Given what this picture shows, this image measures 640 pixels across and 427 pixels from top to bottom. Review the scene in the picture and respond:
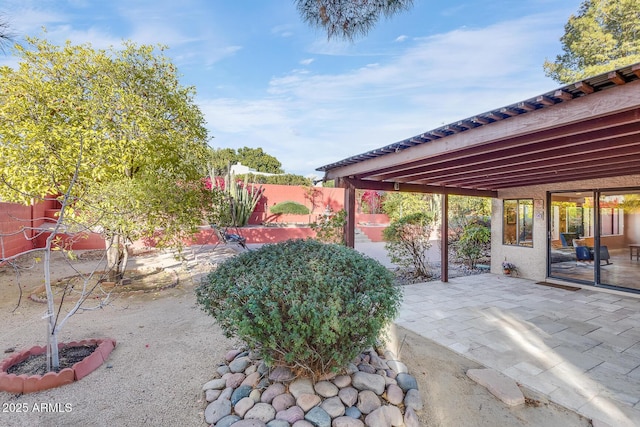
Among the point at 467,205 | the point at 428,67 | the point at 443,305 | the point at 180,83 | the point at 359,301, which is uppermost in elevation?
the point at 428,67

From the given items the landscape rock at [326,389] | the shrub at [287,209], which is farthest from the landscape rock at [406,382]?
the shrub at [287,209]

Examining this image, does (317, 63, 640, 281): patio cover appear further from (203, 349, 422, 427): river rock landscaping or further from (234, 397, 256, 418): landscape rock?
(234, 397, 256, 418): landscape rock

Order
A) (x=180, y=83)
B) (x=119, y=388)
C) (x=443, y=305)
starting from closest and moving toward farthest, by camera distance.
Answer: (x=119, y=388), (x=443, y=305), (x=180, y=83)

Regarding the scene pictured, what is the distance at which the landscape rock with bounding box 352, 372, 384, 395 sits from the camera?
→ 101 inches

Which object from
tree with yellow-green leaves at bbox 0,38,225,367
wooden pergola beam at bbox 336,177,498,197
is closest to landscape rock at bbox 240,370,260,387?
tree with yellow-green leaves at bbox 0,38,225,367

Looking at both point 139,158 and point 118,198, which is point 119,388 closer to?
point 118,198

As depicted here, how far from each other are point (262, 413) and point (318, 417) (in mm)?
421

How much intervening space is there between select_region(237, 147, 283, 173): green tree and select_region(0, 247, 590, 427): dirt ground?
26.7 meters

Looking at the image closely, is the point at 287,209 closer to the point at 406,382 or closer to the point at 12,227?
the point at 12,227

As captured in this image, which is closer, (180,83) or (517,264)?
(180,83)

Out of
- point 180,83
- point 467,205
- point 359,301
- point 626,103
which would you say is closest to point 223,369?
point 359,301

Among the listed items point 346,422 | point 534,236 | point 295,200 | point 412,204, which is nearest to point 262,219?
point 295,200

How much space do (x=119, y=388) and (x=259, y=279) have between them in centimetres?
160

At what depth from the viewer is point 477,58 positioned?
28.7 ft
